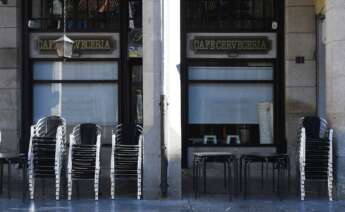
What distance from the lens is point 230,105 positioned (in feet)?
48.3

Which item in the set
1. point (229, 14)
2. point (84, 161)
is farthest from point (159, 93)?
point (229, 14)

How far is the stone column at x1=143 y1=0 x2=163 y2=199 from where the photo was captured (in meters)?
10.8

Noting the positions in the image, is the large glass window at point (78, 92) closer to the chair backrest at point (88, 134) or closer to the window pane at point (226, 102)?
the window pane at point (226, 102)

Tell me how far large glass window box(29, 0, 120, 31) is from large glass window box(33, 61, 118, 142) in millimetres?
779

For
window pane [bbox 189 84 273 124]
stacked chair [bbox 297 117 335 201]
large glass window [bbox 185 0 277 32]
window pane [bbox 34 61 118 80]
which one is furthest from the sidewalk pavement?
large glass window [bbox 185 0 277 32]

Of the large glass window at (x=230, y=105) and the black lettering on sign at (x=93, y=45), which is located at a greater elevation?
the black lettering on sign at (x=93, y=45)

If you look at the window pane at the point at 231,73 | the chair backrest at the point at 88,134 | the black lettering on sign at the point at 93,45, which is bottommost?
the chair backrest at the point at 88,134

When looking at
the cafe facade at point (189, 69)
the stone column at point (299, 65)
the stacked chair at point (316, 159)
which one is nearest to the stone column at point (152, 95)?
the stacked chair at point (316, 159)

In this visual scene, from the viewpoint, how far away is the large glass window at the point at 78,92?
14.6 m

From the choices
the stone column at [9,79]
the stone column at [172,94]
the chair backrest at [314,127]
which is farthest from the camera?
the stone column at [9,79]

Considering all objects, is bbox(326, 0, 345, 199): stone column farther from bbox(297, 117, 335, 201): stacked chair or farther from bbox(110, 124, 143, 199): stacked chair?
bbox(110, 124, 143, 199): stacked chair

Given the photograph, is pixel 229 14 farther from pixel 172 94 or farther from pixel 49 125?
pixel 49 125

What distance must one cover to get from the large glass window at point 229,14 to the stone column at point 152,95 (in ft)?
12.1

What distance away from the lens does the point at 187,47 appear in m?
14.5
